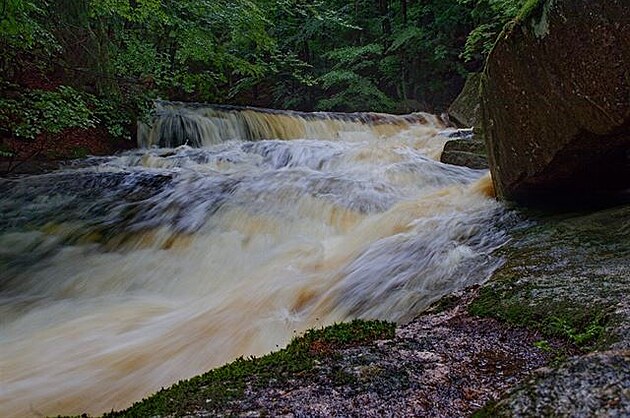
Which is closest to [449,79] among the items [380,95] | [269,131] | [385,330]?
[380,95]

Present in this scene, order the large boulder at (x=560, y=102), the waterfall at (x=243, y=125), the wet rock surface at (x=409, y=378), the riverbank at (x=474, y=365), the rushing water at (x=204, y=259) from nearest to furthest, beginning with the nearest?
the riverbank at (x=474, y=365) → the wet rock surface at (x=409, y=378) → the large boulder at (x=560, y=102) → the rushing water at (x=204, y=259) → the waterfall at (x=243, y=125)

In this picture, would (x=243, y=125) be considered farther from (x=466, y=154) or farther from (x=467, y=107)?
(x=466, y=154)

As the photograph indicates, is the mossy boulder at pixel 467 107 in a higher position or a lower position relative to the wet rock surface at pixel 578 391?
higher

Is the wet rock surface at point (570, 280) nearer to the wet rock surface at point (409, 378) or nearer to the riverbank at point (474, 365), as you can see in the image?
the riverbank at point (474, 365)

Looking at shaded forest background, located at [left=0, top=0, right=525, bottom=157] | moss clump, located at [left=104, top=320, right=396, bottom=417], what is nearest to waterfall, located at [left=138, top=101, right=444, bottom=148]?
shaded forest background, located at [left=0, top=0, right=525, bottom=157]

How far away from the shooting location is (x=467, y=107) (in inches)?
503

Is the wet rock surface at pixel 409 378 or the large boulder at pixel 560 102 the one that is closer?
the wet rock surface at pixel 409 378

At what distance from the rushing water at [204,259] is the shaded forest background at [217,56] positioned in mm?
1323

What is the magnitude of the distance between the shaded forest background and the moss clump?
4660 mm

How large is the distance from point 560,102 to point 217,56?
639cm

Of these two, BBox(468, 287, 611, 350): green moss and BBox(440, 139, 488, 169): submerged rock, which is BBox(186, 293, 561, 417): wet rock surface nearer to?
BBox(468, 287, 611, 350): green moss

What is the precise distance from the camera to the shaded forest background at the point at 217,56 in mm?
6535

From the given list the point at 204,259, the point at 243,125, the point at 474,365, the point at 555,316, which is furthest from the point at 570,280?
the point at 243,125

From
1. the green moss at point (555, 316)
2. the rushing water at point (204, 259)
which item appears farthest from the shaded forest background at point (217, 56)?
the green moss at point (555, 316)
